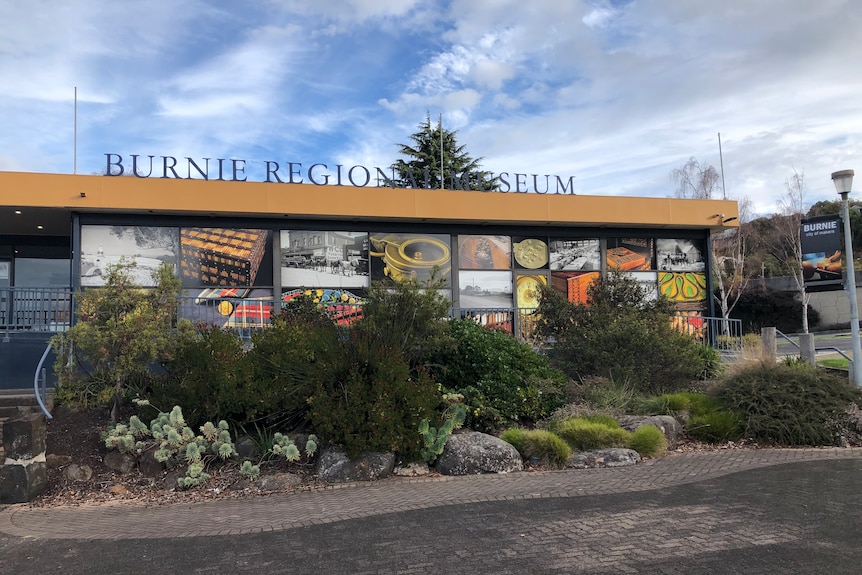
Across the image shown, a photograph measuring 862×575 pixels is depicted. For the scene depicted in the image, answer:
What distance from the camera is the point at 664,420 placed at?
876cm

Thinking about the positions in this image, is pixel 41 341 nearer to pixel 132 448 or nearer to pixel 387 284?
pixel 132 448

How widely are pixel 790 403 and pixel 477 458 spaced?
489 centimetres

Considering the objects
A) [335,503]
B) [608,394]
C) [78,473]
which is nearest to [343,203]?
[608,394]

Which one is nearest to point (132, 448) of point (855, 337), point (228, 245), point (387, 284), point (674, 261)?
point (387, 284)

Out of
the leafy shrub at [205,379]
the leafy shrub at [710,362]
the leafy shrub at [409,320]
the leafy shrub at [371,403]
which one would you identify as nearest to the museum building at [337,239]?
the leafy shrub at [205,379]

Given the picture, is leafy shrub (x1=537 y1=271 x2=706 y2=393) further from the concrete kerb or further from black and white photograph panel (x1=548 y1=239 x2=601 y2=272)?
black and white photograph panel (x1=548 y1=239 x2=601 y2=272)

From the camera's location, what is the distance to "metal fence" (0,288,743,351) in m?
10.5

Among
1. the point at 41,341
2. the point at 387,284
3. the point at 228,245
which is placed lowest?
the point at 41,341

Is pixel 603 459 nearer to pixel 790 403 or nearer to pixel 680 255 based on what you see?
pixel 790 403

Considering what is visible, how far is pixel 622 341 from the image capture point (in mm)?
10336

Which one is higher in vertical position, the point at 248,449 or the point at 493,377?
the point at 493,377

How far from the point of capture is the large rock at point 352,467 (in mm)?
7277

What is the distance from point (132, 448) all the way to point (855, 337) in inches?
475

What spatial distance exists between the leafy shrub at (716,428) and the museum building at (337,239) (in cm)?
433
